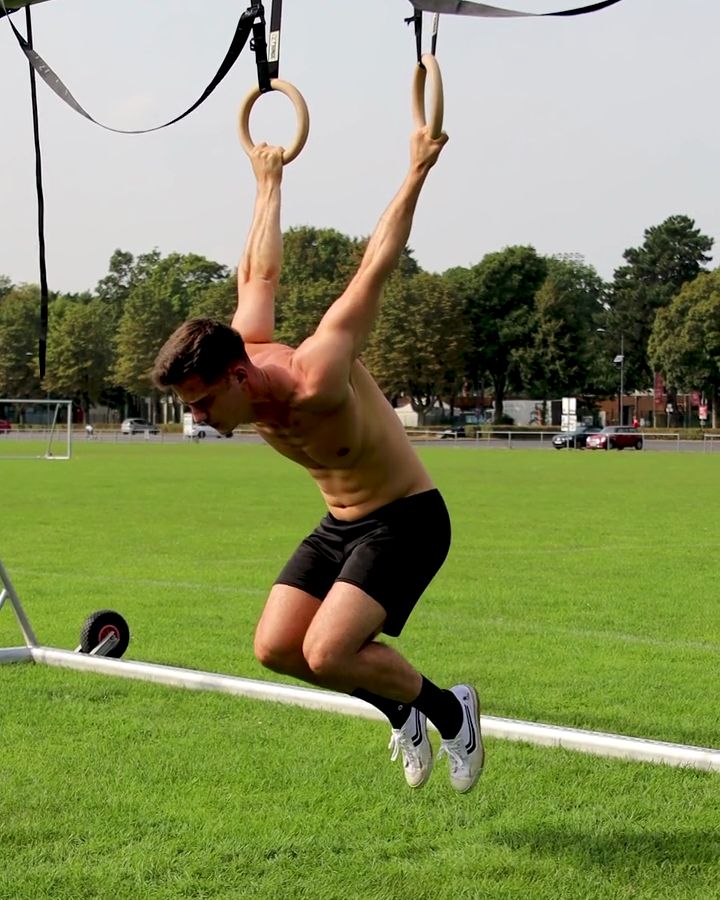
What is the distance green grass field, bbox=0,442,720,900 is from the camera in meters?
4.73

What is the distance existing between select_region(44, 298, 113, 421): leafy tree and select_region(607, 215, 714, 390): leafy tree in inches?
1804

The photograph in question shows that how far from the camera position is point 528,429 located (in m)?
80.9

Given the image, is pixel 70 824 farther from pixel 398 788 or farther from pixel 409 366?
pixel 409 366

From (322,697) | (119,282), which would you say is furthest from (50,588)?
(119,282)

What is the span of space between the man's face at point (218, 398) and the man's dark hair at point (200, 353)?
0.03 m

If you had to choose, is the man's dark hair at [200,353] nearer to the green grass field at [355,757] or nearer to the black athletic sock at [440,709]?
the black athletic sock at [440,709]

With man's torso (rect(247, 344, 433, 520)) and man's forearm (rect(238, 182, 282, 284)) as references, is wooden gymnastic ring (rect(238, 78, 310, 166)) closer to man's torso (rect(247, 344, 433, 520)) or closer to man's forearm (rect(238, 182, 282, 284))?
man's forearm (rect(238, 182, 282, 284))

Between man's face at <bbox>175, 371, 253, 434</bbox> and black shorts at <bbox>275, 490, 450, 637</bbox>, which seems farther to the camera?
black shorts at <bbox>275, 490, 450, 637</bbox>

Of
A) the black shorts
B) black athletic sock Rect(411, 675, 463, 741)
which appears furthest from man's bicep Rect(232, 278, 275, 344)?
black athletic sock Rect(411, 675, 463, 741)

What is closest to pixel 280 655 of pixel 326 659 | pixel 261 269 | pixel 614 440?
pixel 326 659

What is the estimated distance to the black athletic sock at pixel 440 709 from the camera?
554 cm

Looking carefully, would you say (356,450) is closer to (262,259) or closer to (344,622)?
(344,622)

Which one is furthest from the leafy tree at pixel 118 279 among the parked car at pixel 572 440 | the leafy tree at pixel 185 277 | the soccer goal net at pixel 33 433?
the parked car at pixel 572 440

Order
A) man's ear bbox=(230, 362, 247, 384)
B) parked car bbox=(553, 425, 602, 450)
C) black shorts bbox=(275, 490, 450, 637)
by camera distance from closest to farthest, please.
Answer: man's ear bbox=(230, 362, 247, 384) → black shorts bbox=(275, 490, 450, 637) → parked car bbox=(553, 425, 602, 450)
